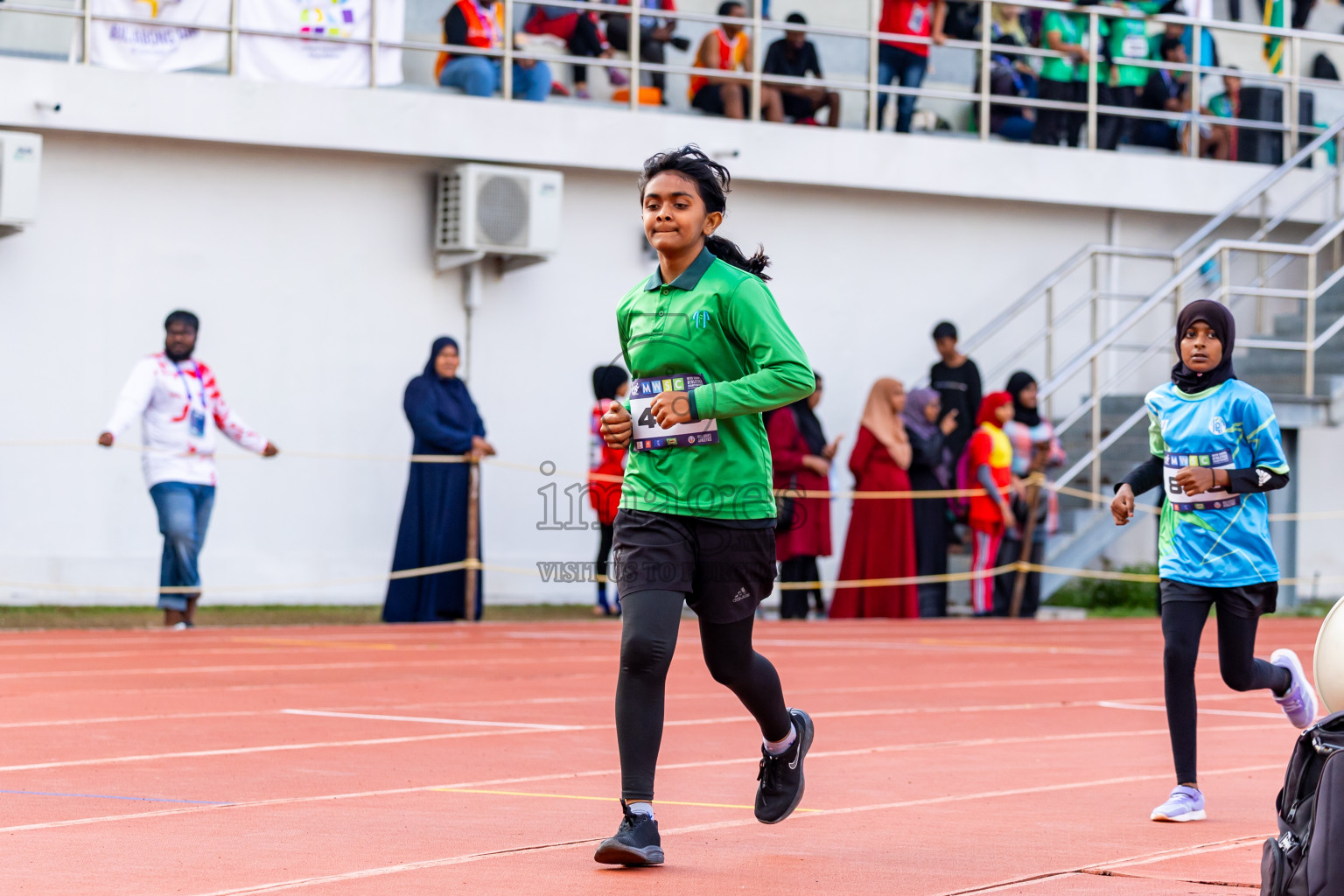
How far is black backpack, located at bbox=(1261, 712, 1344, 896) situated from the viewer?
12.3 feet

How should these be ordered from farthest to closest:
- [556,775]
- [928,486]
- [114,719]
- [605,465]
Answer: [928,486] < [605,465] < [114,719] < [556,775]

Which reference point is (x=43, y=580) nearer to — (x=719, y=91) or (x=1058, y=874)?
(x=719, y=91)

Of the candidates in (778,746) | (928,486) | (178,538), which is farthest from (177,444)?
(778,746)

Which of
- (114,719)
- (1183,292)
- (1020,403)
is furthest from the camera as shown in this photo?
(1183,292)

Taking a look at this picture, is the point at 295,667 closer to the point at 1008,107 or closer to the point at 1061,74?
the point at 1008,107

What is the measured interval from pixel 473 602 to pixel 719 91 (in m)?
5.68

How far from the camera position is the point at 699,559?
499cm

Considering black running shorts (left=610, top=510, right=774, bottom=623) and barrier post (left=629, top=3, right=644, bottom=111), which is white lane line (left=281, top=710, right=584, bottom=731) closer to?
black running shorts (left=610, top=510, right=774, bottom=623)

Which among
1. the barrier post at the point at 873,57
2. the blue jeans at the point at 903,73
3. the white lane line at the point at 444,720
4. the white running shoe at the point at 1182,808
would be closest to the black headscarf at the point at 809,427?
the barrier post at the point at 873,57

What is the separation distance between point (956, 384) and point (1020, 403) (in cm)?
66

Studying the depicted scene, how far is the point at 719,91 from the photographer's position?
1802cm

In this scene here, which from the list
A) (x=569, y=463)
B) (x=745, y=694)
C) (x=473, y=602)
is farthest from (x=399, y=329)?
(x=745, y=694)

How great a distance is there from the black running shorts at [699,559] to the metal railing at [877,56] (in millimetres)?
11667

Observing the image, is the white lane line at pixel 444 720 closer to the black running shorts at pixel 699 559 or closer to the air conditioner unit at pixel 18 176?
the black running shorts at pixel 699 559
